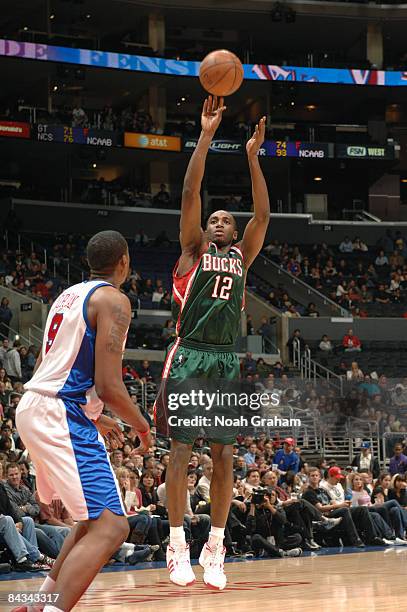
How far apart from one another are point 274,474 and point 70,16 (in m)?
26.6

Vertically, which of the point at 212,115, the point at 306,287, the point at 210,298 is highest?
the point at 212,115

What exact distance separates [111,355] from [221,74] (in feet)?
10.6

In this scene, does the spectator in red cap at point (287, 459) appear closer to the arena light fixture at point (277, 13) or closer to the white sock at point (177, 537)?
the white sock at point (177, 537)

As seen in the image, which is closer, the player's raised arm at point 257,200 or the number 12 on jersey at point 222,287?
the number 12 on jersey at point 222,287

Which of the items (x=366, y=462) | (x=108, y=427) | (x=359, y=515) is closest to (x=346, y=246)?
(x=366, y=462)

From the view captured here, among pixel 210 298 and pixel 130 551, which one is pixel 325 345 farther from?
pixel 210 298

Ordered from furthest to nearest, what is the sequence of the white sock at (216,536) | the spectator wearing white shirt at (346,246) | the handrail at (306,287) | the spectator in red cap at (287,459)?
the spectator wearing white shirt at (346,246)
the handrail at (306,287)
the spectator in red cap at (287,459)
the white sock at (216,536)

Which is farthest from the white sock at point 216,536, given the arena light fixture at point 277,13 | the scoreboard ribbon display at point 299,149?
the arena light fixture at point 277,13

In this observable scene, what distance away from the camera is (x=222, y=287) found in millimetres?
7023

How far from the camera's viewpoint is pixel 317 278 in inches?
1326

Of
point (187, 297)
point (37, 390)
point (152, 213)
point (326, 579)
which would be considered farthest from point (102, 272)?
point (152, 213)

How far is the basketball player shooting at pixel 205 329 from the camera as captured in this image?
268 inches

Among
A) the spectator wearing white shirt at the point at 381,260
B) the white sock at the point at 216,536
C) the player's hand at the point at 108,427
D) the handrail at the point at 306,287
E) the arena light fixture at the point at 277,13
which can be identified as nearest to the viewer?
the player's hand at the point at 108,427

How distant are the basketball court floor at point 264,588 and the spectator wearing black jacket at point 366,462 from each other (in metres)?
7.15
